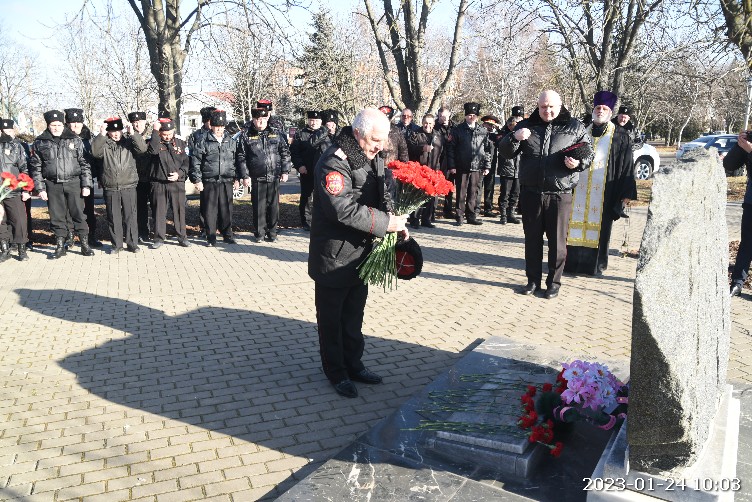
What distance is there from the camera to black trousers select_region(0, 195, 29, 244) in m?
9.55

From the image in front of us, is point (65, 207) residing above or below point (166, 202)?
below

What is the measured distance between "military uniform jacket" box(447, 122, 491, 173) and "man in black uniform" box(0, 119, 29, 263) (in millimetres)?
7414

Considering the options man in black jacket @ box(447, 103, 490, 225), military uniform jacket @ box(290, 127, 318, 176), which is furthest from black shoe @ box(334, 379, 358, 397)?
man in black jacket @ box(447, 103, 490, 225)

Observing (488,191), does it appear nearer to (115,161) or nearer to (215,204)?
(215,204)

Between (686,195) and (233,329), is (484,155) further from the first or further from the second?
(686,195)

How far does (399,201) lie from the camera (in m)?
4.86

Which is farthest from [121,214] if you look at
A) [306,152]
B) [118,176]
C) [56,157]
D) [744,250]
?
[744,250]

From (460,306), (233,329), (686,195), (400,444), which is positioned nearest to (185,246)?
(233,329)

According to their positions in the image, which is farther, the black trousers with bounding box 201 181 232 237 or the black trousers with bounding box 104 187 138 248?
the black trousers with bounding box 201 181 232 237

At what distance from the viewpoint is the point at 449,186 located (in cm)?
481

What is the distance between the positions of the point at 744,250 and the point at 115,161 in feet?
29.0

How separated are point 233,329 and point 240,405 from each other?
1.80 meters

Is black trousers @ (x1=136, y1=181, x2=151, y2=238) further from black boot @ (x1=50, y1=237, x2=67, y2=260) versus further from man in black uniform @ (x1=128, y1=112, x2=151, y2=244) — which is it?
black boot @ (x1=50, y1=237, x2=67, y2=260)

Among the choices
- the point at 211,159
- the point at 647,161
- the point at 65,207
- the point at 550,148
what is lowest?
the point at 65,207
